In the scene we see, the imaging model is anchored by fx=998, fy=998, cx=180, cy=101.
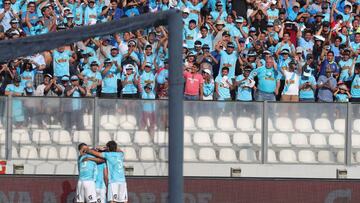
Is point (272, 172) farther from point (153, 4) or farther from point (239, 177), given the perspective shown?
point (153, 4)

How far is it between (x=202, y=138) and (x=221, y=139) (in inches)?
12.9

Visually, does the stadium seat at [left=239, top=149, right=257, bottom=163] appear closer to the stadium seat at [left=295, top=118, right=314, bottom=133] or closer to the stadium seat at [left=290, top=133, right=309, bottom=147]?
the stadium seat at [left=290, top=133, right=309, bottom=147]

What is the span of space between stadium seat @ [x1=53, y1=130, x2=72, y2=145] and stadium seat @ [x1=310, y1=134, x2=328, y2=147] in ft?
18.3

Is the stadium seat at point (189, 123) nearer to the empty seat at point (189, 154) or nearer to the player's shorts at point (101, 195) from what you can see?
the empty seat at point (189, 154)

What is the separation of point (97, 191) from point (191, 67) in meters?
2.97

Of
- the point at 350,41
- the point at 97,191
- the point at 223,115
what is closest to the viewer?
the point at 97,191

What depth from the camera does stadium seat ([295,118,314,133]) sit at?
1584 cm

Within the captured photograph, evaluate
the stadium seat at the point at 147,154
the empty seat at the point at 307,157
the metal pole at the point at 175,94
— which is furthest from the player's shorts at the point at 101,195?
the metal pole at the point at 175,94

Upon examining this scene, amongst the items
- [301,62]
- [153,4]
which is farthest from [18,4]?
[301,62]

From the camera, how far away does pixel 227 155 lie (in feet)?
51.4

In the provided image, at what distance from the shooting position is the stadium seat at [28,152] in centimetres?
1065

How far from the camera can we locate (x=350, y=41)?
1798 centimetres

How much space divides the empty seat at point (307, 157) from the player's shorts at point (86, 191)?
12.0 ft

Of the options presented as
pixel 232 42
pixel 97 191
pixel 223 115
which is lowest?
pixel 97 191
